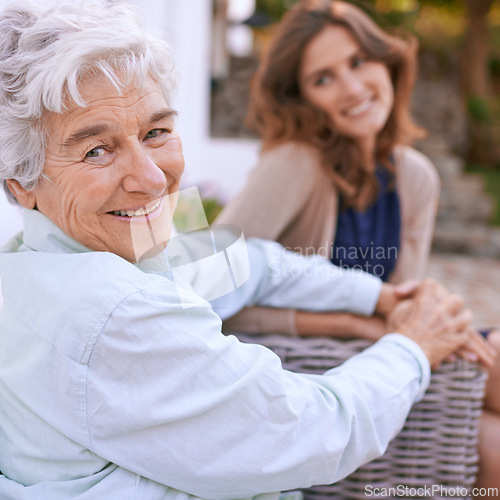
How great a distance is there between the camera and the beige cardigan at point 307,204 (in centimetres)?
187

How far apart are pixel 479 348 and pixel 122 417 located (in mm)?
898

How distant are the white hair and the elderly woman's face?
0.07 ft

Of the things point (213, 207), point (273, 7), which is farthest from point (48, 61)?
point (273, 7)

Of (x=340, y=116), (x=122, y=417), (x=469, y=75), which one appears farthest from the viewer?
(x=469, y=75)

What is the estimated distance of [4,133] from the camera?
879mm

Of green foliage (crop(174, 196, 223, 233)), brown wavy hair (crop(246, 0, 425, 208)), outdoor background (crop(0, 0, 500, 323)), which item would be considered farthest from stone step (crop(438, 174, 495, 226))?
green foliage (crop(174, 196, 223, 233))

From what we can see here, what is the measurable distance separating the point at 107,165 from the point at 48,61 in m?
0.18

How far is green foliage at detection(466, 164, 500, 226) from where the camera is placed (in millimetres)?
9141

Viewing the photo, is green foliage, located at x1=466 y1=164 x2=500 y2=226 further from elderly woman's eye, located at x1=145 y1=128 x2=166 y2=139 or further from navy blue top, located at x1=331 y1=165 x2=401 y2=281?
elderly woman's eye, located at x1=145 y1=128 x2=166 y2=139

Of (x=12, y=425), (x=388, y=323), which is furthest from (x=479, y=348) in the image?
(x=12, y=425)

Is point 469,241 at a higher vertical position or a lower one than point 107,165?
lower

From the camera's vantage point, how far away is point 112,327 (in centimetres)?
82

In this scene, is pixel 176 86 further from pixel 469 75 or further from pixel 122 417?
pixel 469 75

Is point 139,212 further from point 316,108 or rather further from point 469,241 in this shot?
point 469,241
